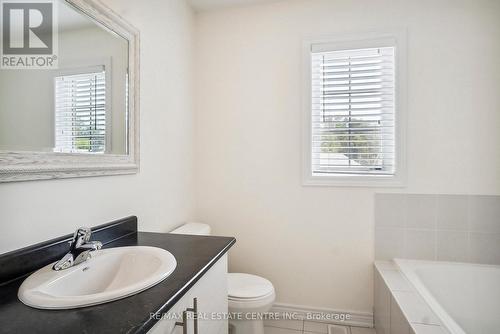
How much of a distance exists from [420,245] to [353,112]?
43.1 inches

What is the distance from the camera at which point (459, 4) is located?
6.20ft

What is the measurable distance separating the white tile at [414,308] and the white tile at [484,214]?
814 mm

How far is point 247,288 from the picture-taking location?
178 centimetres

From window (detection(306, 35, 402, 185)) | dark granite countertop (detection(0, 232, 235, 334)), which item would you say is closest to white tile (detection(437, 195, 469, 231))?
window (detection(306, 35, 402, 185))

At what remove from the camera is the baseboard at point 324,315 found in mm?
2039

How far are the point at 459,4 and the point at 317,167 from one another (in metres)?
1.49

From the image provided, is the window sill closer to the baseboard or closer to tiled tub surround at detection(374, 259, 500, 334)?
tiled tub surround at detection(374, 259, 500, 334)

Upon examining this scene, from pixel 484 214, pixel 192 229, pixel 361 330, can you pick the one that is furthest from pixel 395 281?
pixel 192 229

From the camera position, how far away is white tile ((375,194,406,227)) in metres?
1.99

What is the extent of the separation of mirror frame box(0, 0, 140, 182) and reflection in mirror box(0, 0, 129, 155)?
0.03 m

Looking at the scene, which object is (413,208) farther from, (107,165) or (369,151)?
(107,165)

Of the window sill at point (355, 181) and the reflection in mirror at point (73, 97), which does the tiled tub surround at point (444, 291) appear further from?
the reflection in mirror at point (73, 97)

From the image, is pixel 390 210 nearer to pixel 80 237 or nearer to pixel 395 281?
pixel 395 281

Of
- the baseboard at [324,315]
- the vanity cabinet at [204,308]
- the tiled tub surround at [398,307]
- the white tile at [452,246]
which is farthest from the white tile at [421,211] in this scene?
the vanity cabinet at [204,308]
